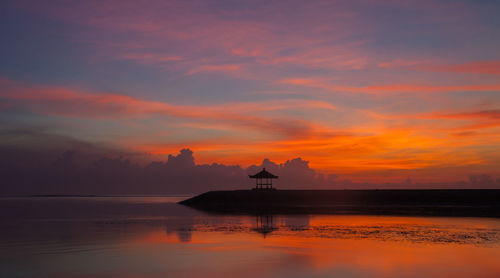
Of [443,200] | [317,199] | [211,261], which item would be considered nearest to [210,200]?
[317,199]

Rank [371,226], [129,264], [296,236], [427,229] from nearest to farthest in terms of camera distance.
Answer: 1. [129,264]
2. [296,236]
3. [427,229]
4. [371,226]

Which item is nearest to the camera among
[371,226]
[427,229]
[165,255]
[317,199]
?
[165,255]

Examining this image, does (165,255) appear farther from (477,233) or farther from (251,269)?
(477,233)

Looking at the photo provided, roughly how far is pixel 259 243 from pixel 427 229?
16.2 meters

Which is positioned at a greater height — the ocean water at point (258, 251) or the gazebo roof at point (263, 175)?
the gazebo roof at point (263, 175)

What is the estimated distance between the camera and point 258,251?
27.3 metres

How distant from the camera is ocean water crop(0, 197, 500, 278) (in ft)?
71.6

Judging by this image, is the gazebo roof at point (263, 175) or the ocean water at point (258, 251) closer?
the ocean water at point (258, 251)

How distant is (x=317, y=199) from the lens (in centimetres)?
8688

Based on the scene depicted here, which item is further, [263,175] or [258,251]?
[263,175]

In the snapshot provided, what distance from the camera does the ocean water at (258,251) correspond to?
2181 cm

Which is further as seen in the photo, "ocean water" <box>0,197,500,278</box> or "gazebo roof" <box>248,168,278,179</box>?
"gazebo roof" <box>248,168,278,179</box>

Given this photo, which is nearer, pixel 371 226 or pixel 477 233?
pixel 477 233

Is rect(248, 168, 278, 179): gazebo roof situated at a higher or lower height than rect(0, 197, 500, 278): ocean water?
higher
